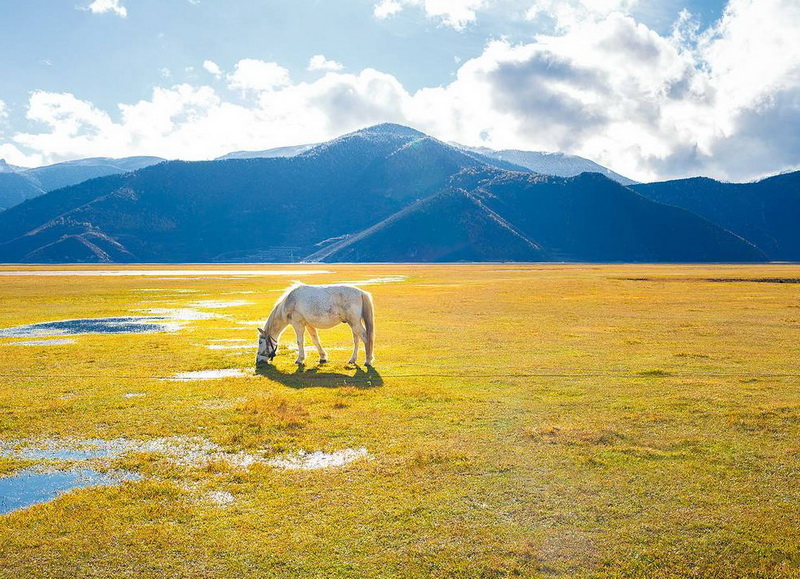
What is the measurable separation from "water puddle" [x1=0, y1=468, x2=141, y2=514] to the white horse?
385 inches

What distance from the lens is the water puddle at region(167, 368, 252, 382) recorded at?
17.8 meters

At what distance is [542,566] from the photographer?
701cm

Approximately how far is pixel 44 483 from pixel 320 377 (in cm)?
932

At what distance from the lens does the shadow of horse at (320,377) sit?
1703 centimetres

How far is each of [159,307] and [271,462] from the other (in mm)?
36154

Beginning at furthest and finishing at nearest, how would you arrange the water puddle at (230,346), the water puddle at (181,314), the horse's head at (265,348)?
the water puddle at (181,314), the water puddle at (230,346), the horse's head at (265,348)

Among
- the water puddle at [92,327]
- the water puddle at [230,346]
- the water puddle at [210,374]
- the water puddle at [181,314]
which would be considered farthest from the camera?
the water puddle at [181,314]

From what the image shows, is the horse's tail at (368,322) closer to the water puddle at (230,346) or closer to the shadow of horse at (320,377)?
the shadow of horse at (320,377)

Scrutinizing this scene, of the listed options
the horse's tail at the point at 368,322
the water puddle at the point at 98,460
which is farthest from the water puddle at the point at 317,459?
the horse's tail at the point at 368,322

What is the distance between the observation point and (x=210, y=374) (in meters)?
18.5

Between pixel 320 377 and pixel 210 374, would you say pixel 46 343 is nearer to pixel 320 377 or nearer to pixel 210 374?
pixel 210 374

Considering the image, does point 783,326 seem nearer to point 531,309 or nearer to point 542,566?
point 531,309

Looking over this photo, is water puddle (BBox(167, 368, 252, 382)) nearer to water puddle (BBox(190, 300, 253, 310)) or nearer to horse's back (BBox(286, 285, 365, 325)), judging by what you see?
horse's back (BBox(286, 285, 365, 325))

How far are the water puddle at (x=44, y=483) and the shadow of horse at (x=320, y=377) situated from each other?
7.13 m
